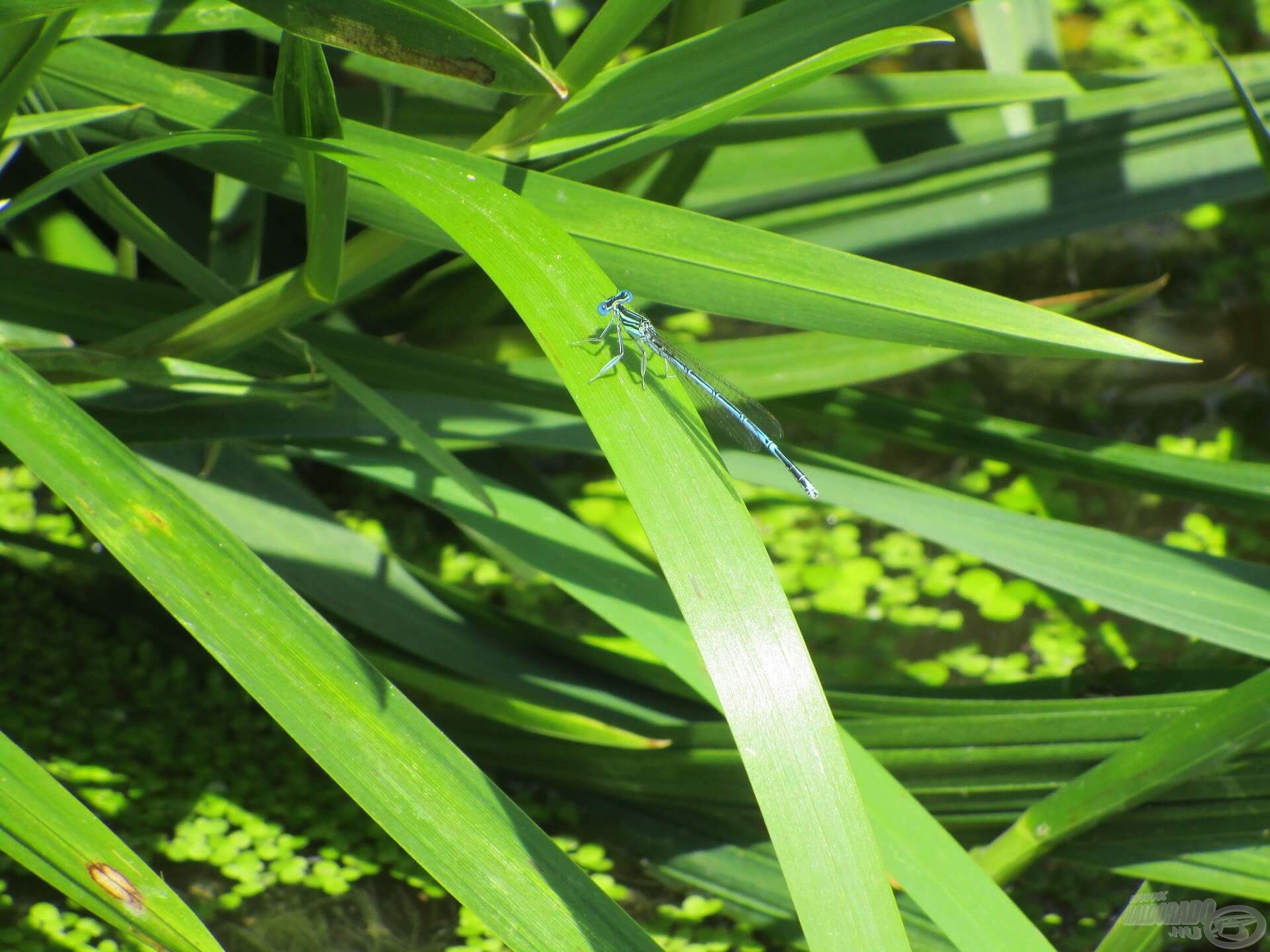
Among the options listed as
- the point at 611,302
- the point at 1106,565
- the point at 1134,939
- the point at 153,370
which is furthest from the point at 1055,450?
the point at 153,370

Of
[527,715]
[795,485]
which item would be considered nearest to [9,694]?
[527,715]

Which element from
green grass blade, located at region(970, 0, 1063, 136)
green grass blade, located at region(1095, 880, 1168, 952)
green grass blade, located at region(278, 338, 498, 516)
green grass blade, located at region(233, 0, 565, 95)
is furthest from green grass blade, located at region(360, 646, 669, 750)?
green grass blade, located at region(970, 0, 1063, 136)

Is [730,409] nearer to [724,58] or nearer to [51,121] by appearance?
[724,58]

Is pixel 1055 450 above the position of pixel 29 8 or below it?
above

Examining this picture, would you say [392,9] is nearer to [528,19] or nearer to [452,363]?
[528,19]

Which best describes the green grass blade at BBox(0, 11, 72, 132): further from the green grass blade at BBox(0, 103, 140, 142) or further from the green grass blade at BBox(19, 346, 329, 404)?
the green grass blade at BBox(19, 346, 329, 404)

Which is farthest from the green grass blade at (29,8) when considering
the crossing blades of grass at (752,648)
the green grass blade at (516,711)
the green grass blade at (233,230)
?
the green grass blade at (516,711)

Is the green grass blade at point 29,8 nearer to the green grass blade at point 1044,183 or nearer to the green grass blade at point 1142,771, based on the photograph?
the green grass blade at point 1044,183
